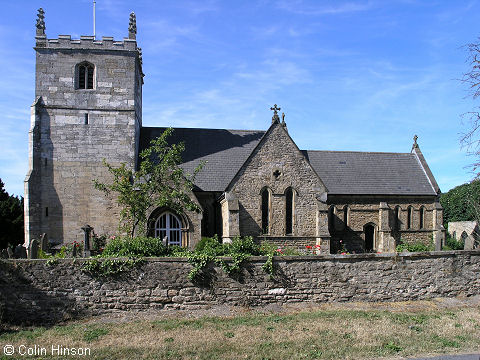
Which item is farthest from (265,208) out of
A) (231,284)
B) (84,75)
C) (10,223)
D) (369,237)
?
(10,223)

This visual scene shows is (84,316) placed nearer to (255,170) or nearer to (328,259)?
(328,259)

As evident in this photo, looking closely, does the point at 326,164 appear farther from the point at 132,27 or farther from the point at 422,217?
the point at 132,27

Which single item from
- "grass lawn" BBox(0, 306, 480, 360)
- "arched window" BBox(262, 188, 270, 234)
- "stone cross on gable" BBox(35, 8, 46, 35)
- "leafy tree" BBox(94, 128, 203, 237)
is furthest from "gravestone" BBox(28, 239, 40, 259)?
"stone cross on gable" BBox(35, 8, 46, 35)

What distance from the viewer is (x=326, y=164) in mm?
32500

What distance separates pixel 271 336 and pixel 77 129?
19665 mm

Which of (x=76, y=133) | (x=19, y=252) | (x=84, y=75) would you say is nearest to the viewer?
(x=19, y=252)

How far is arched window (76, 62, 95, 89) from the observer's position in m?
27.0

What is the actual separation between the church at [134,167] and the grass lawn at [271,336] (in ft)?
34.8

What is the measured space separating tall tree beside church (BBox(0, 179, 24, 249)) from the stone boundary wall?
77.2 feet

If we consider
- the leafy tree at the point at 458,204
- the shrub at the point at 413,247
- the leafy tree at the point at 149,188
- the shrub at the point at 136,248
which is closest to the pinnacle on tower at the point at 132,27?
the leafy tree at the point at 149,188

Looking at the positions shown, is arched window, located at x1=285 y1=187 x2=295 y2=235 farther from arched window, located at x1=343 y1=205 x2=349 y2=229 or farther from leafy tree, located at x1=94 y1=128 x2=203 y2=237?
arched window, located at x1=343 y1=205 x2=349 y2=229

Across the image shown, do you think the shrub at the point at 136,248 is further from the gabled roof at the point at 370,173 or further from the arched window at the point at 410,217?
the arched window at the point at 410,217

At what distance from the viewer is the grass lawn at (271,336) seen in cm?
1065

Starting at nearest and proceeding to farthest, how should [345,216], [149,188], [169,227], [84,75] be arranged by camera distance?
[149,188], [169,227], [84,75], [345,216]
